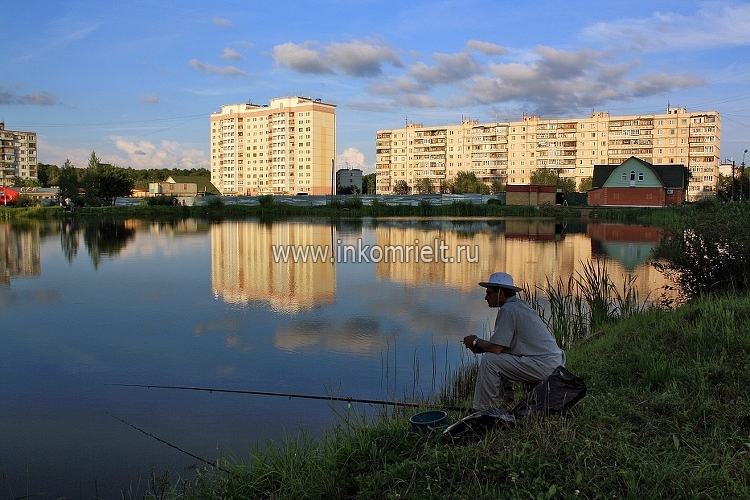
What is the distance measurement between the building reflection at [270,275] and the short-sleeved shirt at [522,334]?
7941mm

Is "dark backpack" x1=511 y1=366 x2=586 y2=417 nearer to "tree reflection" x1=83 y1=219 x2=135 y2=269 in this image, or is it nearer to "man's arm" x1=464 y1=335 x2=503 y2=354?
"man's arm" x1=464 y1=335 x2=503 y2=354

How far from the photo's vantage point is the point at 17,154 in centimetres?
12175

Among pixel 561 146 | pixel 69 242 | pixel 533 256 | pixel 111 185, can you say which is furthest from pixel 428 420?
pixel 561 146

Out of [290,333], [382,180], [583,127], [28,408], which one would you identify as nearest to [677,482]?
[28,408]

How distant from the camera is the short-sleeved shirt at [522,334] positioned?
206 inches

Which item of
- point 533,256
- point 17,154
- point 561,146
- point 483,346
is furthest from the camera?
point 17,154

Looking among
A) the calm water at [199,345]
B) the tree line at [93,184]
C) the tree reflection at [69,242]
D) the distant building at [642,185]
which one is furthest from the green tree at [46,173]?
the calm water at [199,345]

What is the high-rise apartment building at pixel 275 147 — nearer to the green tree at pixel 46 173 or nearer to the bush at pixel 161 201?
the green tree at pixel 46 173

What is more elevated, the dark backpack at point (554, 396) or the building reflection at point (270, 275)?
the dark backpack at point (554, 396)

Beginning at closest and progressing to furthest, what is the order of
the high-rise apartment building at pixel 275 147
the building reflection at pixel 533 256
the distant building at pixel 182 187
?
the building reflection at pixel 533 256 < the distant building at pixel 182 187 < the high-rise apartment building at pixel 275 147

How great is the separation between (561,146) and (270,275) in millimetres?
96009

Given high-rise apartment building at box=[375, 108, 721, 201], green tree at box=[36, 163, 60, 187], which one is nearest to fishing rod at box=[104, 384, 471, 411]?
high-rise apartment building at box=[375, 108, 721, 201]

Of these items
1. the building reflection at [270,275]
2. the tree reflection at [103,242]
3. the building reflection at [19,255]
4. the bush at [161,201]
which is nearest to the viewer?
Answer: the building reflection at [270,275]

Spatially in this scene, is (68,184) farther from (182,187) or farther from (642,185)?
(642,185)
